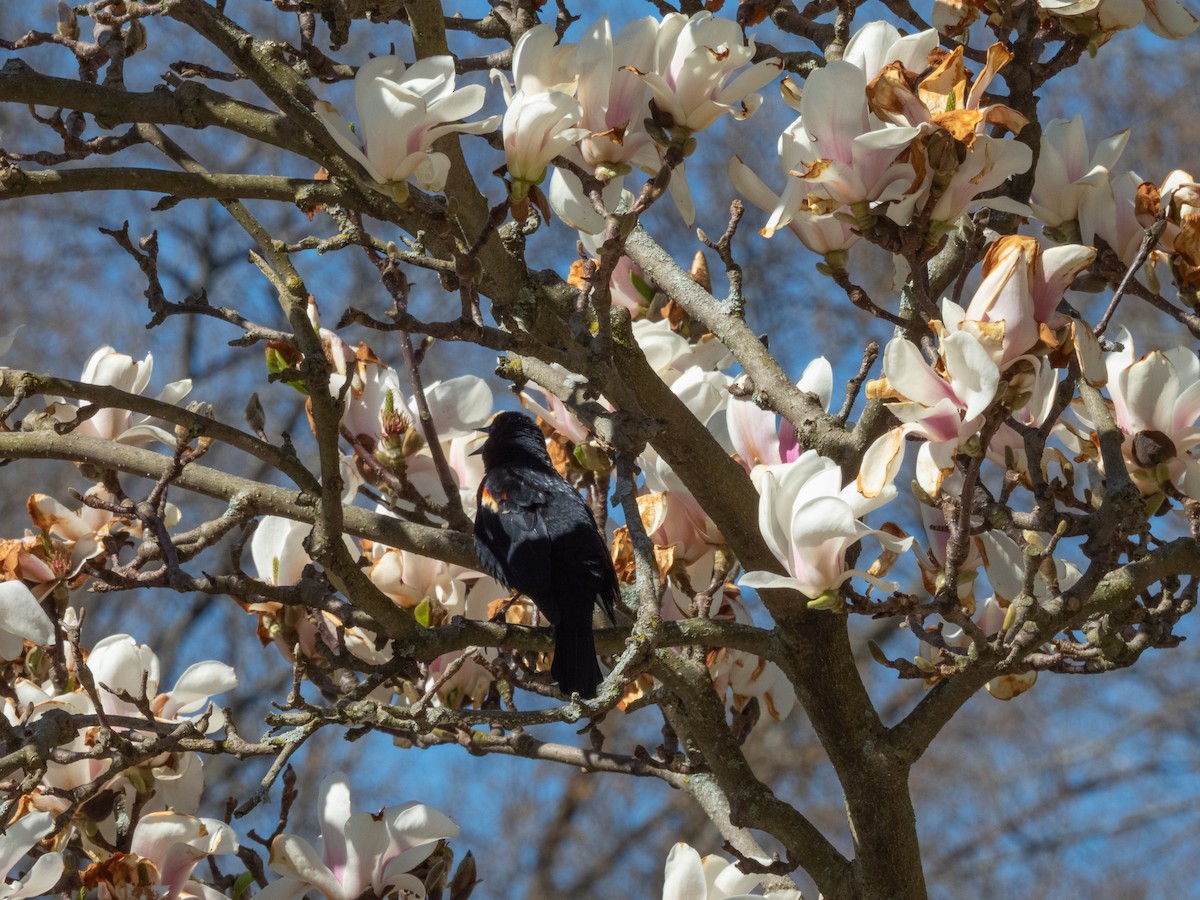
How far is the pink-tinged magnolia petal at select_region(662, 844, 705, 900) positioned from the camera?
1.70 meters

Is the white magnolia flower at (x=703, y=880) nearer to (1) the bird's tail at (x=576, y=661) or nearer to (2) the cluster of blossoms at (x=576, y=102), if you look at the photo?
(1) the bird's tail at (x=576, y=661)

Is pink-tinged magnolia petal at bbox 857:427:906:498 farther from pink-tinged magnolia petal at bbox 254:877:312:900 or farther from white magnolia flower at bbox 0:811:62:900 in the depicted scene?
white magnolia flower at bbox 0:811:62:900

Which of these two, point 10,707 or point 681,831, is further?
point 681,831

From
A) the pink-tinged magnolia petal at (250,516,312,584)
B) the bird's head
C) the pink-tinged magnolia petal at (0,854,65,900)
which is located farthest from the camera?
the bird's head

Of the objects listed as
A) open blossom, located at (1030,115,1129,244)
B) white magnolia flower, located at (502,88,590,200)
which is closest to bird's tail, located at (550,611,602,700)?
white magnolia flower, located at (502,88,590,200)

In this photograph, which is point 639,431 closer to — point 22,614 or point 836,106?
point 836,106

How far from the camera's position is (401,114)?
4.63ft

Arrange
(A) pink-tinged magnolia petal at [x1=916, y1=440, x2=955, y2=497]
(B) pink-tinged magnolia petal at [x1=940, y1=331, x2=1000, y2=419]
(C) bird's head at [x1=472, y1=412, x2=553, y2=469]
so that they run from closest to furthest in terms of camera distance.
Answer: (B) pink-tinged magnolia petal at [x1=940, y1=331, x2=1000, y2=419] < (A) pink-tinged magnolia petal at [x1=916, y1=440, x2=955, y2=497] < (C) bird's head at [x1=472, y1=412, x2=553, y2=469]

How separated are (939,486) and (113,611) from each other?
710cm

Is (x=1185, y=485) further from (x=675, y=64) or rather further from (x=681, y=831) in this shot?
(x=681, y=831)

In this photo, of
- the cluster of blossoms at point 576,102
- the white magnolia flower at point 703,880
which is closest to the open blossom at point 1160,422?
the cluster of blossoms at point 576,102

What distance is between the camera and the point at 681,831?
7.56 meters

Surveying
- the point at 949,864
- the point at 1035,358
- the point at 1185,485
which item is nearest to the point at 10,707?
the point at 1035,358

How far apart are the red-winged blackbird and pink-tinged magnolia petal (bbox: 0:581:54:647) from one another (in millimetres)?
603
